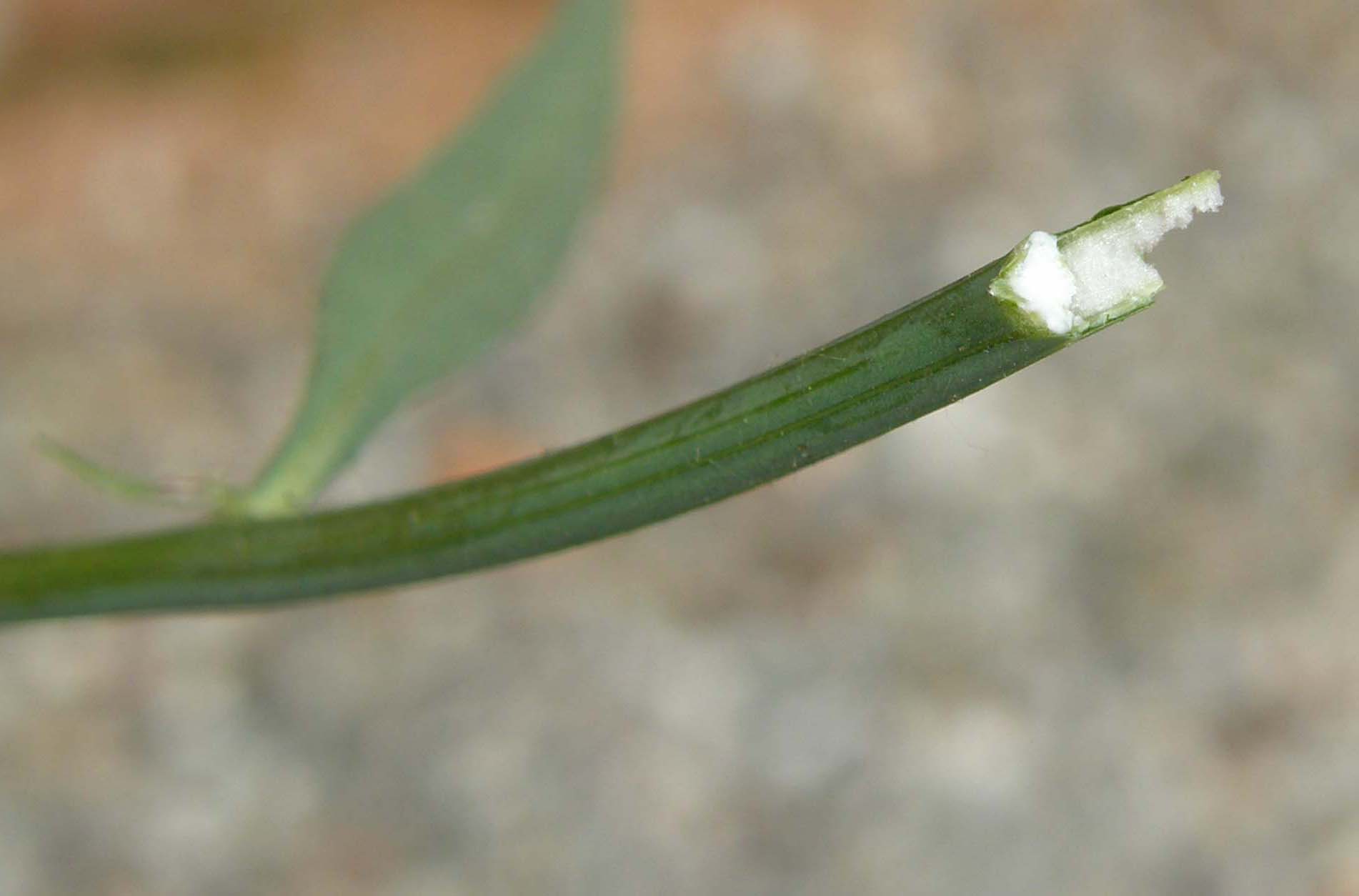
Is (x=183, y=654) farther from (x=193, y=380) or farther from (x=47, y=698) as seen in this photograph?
(x=193, y=380)

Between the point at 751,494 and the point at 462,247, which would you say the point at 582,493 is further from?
the point at 751,494

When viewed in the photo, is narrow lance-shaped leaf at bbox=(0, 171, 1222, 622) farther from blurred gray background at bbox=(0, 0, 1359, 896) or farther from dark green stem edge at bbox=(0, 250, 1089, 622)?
blurred gray background at bbox=(0, 0, 1359, 896)

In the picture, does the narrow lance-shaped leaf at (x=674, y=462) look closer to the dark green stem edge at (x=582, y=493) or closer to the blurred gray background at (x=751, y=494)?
the dark green stem edge at (x=582, y=493)

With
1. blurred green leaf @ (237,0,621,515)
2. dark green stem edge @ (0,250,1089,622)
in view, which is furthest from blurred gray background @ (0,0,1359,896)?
dark green stem edge @ (0,250,1089,622)

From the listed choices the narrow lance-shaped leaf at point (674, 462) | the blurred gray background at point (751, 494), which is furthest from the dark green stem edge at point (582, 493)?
the blurred gray background at point (751, 494)

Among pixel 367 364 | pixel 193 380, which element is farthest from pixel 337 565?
pixel 193 380

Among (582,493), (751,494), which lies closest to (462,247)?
(582,493)
